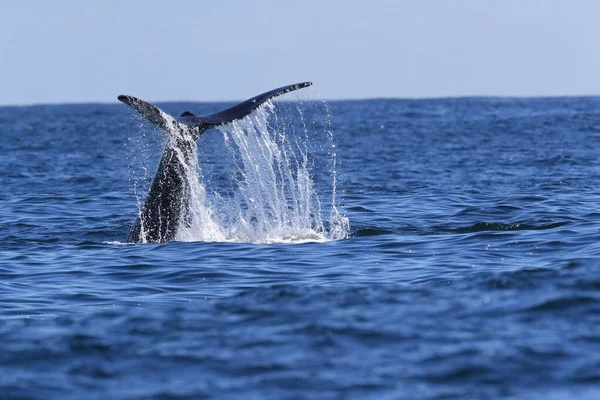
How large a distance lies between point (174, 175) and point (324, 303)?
5039 mm

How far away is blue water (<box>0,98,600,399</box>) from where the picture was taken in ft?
25.1

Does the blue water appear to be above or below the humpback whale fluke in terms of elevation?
below

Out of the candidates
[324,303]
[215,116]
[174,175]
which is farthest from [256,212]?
[324,303]

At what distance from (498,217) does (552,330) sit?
8.63m

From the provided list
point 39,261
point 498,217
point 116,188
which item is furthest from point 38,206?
point 498,217

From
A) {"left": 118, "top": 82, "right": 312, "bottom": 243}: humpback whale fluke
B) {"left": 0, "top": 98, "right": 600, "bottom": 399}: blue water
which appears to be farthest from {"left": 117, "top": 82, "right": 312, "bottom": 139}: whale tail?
{"left": 0, "top": 98, "right": 600, "bottom": 399}: blue water

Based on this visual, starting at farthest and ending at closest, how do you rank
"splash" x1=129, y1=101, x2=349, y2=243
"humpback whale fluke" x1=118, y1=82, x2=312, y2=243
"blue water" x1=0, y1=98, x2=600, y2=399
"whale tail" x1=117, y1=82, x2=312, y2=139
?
1. "splash" x1=129, y1=101, x2=349, y2=243
2. "humpback whale fluke" x1=118, y1=82, x2=312, y2=243
3. "whale tail" x1=117, y1=82, x2=312, y2=139
4. "blue water" x1=0, y1=98, x2=600, y2=399

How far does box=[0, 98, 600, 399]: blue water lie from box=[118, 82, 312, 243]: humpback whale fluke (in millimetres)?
415

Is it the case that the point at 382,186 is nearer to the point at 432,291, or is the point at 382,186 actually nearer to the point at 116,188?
the point at 116,188

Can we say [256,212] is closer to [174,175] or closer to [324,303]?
[174,175]

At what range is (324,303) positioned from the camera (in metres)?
10.1

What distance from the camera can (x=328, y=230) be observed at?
16.5 metres

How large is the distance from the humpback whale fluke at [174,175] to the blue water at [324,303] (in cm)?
41

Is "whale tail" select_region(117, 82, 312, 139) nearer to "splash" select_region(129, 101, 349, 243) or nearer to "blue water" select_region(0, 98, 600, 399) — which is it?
"splash" select_region(129, 101, 349, 243)
